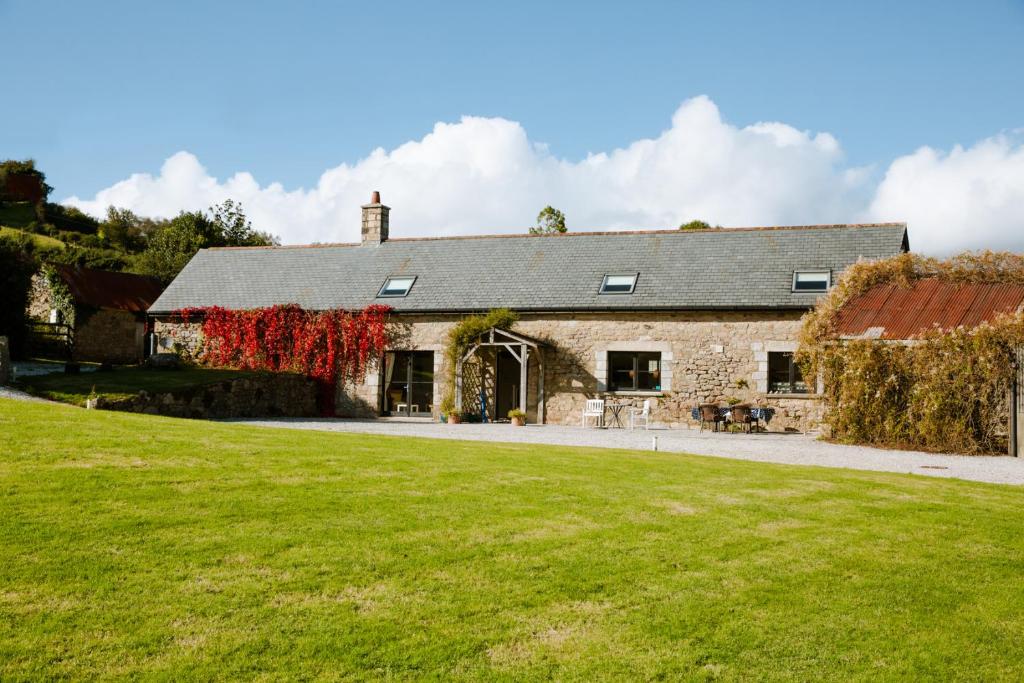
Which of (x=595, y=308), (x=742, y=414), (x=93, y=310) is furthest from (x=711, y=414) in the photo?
(x=93, y=310)

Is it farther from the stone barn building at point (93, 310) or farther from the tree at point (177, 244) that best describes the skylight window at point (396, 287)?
the tree at point (177, 244)

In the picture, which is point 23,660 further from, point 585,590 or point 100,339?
point 100,339

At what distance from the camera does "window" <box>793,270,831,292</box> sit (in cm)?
2148

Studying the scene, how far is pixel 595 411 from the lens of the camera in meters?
21.1

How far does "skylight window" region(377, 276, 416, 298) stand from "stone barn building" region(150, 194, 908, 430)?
4 centimetres

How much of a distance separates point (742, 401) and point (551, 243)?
790 cm

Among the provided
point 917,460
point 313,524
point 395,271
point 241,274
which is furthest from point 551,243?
point 313,524

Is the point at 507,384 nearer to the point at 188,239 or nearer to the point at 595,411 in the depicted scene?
the point at 595,411

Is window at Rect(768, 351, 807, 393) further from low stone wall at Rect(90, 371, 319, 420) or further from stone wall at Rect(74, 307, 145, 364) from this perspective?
stone wall at Rect(74, 307, 145, 364)

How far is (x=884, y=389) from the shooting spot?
16.7 meters

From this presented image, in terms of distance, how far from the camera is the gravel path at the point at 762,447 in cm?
1264

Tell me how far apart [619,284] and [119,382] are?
41.7 ft

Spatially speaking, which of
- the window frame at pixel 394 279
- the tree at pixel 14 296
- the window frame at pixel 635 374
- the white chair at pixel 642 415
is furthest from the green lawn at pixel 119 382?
the white chair at pixel 642 415

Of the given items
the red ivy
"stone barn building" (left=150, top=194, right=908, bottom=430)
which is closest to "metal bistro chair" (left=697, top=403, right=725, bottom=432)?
"stone barn building" (left=150, top=194, right=908, bottom=430)
